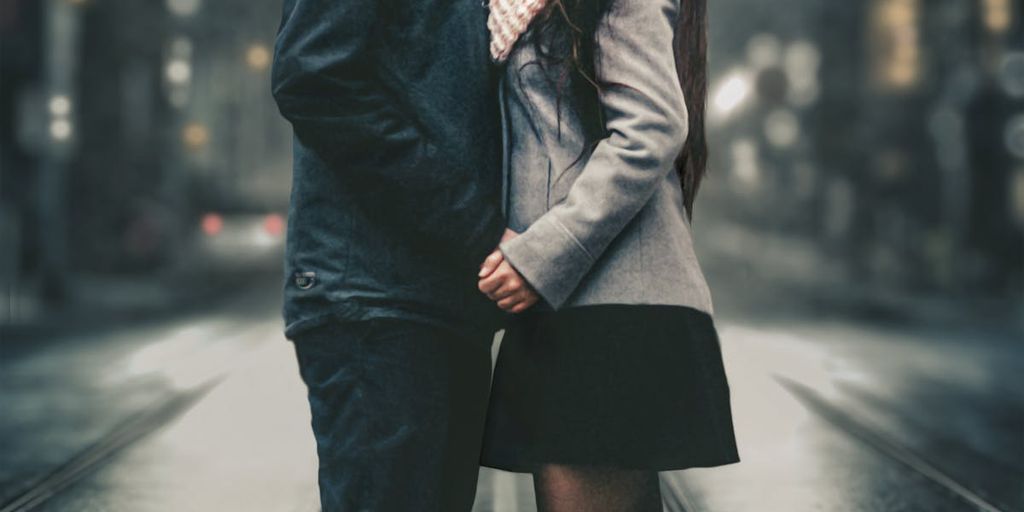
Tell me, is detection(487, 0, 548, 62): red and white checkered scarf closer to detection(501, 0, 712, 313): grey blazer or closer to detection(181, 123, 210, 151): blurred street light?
detection(501, 0, 712, 313): grey blazer

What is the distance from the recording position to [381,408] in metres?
2.30

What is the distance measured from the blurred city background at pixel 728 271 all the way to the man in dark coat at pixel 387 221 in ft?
10.1

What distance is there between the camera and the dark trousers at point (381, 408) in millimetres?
2301

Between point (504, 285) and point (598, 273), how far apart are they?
0.17 m

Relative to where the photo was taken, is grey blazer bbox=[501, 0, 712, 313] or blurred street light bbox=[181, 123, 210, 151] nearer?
grey blazer bbox=[501, 0, 712, 313]

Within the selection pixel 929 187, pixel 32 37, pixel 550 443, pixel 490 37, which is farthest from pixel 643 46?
pixel 929 187

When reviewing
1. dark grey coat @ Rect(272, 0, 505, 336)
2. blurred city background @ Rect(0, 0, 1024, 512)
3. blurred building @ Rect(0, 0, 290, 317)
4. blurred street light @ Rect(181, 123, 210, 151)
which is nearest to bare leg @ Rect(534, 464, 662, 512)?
dark grey coat @ Rect(272, 0, 505, 336)

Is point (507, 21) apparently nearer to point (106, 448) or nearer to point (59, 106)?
point (106, 448)

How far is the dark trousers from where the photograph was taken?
2301mm

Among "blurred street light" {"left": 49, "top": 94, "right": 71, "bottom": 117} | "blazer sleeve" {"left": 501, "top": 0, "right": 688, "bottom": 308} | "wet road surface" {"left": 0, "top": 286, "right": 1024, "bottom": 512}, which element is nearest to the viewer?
"blazer sleeve" {"left": 501, "top": 0, "right": 688, "bottom": 308}

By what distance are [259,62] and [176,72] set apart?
8.92 m

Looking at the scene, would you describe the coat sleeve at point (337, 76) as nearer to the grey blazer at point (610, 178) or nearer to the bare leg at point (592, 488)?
the grey blazer at point (610, 178)

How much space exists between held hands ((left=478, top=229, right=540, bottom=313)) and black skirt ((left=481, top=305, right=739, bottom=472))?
56 millimetres

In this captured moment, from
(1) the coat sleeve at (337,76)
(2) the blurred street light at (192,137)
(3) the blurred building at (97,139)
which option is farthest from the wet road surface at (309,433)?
(2) the blurred street light at (192,137)
